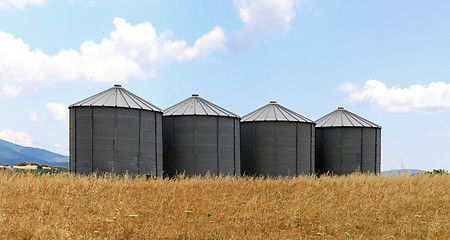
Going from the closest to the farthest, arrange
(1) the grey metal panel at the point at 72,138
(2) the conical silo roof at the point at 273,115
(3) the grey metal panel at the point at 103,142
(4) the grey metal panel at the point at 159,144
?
(3) the grey metal panel at the point at 103,142
(1) the grey metal panel at the point at 72,138
(4) the grey metal panel at the point at 159,144
(2) the conical silo roof at the point at 273,115

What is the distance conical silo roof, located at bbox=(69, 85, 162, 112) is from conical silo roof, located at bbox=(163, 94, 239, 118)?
5.82ft

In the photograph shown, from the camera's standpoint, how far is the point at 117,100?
80.4 feet

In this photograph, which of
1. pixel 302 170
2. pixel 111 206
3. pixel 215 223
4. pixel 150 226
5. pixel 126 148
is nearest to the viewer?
pixel 150 226

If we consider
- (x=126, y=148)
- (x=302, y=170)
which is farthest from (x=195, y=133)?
(x=302, y=170)

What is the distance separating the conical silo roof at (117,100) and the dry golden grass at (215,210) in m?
7.49

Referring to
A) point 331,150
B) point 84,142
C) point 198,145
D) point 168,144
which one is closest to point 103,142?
point 84,142

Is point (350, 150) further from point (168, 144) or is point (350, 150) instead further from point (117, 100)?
point (117, 100)

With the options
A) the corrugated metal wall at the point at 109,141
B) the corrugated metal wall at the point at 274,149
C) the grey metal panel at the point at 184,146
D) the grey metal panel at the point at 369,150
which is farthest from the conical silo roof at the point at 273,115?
the corrugated metal wall at the point at 109,141

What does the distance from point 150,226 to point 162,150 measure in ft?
50.2

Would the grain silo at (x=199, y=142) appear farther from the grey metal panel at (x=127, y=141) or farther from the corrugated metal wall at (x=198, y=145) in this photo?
the grey metal panel at (x=127, y=141)

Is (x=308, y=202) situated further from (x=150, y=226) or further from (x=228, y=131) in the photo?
(x=228, y=131)

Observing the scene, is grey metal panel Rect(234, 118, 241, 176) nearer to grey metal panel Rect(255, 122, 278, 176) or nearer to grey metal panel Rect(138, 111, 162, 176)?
grey metal panel Rect(255, 122, 278, 176)

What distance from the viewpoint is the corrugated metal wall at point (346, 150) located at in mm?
33750

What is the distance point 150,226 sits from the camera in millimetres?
11078
